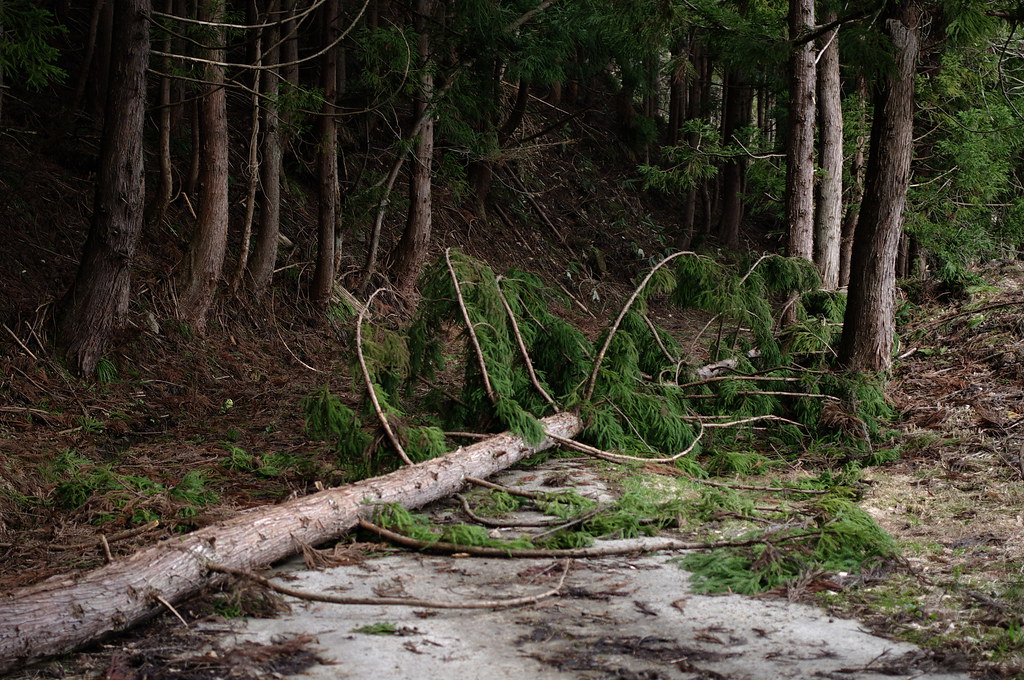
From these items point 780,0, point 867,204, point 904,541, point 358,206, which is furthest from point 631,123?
point 904,541

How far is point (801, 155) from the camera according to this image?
1020 centimetres

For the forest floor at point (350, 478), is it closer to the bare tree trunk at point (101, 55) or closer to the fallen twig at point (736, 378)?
the fallen twig at point (736, 378)

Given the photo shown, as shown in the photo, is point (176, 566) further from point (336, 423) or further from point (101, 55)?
point (101, 55)

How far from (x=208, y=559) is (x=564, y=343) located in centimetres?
420

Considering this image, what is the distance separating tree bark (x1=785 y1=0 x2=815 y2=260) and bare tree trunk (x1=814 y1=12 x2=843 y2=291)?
3.61 feet

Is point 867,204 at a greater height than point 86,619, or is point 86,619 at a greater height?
point 867,204

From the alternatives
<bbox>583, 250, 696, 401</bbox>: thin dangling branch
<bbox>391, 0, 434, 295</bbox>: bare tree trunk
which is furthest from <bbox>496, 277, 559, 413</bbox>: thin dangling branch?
<bbox>391, 0, 434, 295</bbox>: bare tree trunk

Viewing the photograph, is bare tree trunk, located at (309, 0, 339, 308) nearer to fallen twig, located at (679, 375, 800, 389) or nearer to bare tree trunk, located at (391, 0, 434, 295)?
bare tree trunk, located at (391, 0, 434, 295)

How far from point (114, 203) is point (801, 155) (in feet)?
24.3

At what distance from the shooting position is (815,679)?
10.6ft

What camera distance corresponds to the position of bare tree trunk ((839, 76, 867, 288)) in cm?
1372

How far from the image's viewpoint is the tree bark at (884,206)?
26.5 ft

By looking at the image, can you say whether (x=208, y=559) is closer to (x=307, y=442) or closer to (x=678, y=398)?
(x=307, y=442)

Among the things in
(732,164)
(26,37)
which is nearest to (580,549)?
(26,37)
